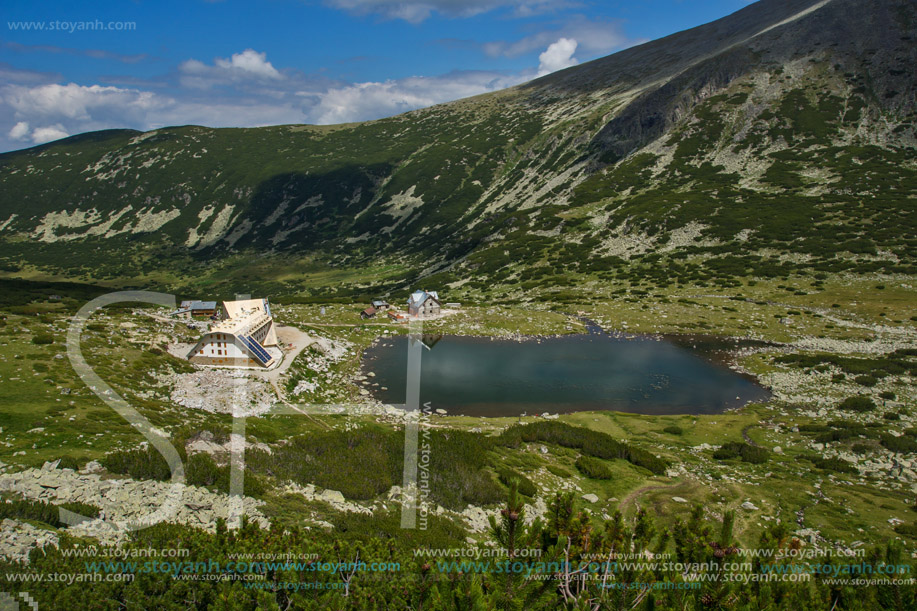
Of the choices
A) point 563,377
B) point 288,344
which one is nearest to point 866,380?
point 563,377

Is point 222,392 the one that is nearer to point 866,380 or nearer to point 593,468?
point 593,468

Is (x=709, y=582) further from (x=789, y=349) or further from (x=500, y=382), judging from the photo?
(x=789, y=349)

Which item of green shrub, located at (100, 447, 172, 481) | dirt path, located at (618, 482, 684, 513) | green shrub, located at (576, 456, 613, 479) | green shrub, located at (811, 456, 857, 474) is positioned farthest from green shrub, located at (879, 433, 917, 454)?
→ green shrub, located at (100, 447, 172, 481)

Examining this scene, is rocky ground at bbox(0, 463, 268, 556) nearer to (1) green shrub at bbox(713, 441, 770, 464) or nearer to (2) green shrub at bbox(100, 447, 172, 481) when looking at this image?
(2) green shrub at bbox(100, 447, 172, 481)

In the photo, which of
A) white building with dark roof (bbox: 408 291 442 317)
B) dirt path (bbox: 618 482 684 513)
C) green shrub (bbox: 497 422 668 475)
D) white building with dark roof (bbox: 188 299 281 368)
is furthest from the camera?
white building with dark roof (bbox: 408 291 442 317)

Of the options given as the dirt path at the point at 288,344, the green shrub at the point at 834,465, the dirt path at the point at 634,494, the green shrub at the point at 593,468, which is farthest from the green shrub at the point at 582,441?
the dirt path at the point at 288,344

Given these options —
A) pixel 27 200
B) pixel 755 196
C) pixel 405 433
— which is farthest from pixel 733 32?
pixel 27 200

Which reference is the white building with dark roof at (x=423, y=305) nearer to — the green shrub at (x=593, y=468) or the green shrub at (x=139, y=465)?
the green shrub at (x=593, y=468)
